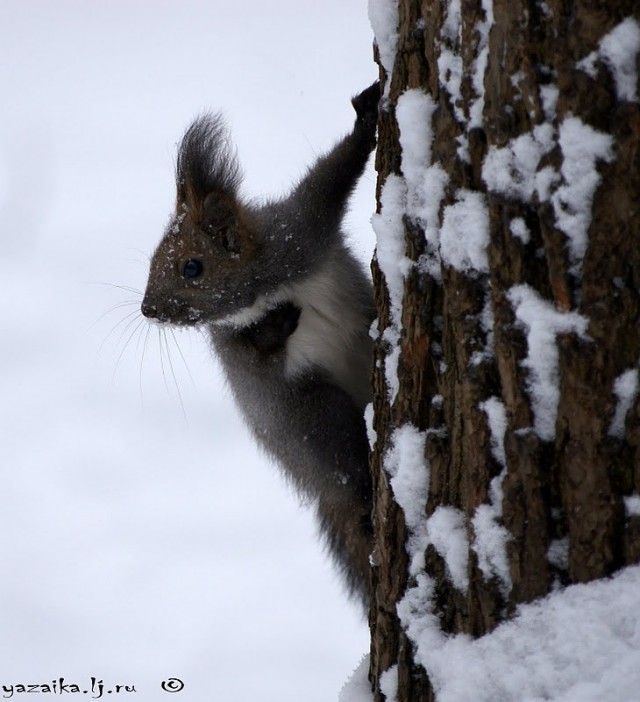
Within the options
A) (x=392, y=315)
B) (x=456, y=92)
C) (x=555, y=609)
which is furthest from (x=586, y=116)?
(x=555, y=609)

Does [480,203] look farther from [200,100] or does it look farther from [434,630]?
[200,100]

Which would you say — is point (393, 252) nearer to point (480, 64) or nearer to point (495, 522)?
point (480, 64)

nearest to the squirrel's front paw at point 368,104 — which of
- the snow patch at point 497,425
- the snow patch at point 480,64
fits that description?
the snow patch at point 480,64

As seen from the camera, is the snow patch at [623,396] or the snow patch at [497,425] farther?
the snow patch at [497,425]

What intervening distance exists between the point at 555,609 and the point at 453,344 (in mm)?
438

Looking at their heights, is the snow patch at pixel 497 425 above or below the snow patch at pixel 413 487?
above

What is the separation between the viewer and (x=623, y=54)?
1.25 metres

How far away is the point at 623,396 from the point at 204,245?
1.81 meters

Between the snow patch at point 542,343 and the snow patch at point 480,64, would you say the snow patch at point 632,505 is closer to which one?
the snow patch at point 542,343

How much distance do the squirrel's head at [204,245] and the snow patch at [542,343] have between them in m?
1.50

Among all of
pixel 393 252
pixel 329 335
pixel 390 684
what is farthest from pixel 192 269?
pixel 390 684

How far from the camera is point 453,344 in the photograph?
153cm

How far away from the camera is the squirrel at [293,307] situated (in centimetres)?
263

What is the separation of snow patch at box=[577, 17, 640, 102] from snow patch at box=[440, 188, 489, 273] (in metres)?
0.27
